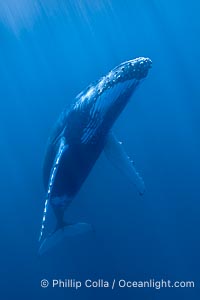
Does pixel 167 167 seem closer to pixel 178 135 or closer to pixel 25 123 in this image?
pixel 178 135

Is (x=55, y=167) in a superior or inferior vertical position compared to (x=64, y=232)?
superior

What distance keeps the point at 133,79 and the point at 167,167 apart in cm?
1321

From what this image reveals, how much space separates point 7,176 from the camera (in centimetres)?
2253

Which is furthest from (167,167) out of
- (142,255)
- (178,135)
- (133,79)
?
(133,79)

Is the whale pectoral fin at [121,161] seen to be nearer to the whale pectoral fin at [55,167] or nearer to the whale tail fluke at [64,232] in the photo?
the whale pectoral fin at [55,167]

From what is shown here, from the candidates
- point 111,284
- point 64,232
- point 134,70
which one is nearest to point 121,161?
point 134,70

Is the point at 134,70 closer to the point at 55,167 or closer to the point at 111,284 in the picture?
the point at 55,167

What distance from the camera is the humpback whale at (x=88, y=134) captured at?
703cm

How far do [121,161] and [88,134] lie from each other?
1159 mm

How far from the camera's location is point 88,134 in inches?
303

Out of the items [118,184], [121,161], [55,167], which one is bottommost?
[118,184]

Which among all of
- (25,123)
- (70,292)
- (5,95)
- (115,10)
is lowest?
(70,292)

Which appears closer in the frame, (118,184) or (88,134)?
(88,134)

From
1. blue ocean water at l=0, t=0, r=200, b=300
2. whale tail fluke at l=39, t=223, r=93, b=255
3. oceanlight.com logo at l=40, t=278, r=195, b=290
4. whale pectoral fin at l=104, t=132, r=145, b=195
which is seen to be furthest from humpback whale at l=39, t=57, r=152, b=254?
blue ocean water at l=0, t=0, r=200, b=300
